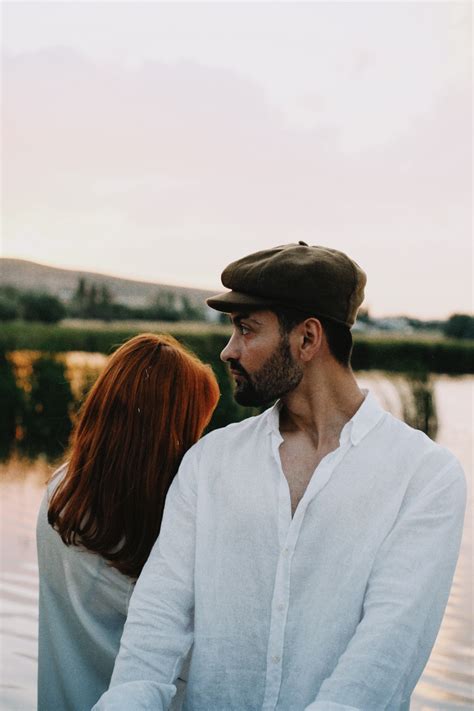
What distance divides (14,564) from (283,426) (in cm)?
450

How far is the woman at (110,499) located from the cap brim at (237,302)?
0.36 m

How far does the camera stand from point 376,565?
1.81m

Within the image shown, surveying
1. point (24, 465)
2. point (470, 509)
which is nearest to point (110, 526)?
point (470, 509)

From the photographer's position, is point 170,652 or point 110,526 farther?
point 110,526

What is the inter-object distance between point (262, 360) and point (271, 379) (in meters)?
0.04

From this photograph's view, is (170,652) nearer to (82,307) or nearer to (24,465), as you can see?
(24,465)

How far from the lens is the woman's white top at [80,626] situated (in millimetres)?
2297

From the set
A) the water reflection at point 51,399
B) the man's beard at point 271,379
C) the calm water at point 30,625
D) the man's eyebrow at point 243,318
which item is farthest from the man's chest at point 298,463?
the water reflection at point 51,399

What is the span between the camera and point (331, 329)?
1944 mm

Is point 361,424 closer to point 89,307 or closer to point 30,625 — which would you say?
point 30,625

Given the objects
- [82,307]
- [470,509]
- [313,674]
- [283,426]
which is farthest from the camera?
[82,307]

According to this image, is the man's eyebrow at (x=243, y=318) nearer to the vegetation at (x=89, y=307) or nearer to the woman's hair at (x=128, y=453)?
the woman's hair at (x=128, y=453)

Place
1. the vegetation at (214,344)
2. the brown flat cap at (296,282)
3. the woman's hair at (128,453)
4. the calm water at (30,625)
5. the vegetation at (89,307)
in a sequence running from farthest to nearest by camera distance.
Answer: the vegetation at (89,307) → the vegetation at (214,344) → the calm water at (30,625) → the woman's hair at (128,453) → the brown flat cap at (296,282)

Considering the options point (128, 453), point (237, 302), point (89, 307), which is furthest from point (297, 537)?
point (89, 307)
